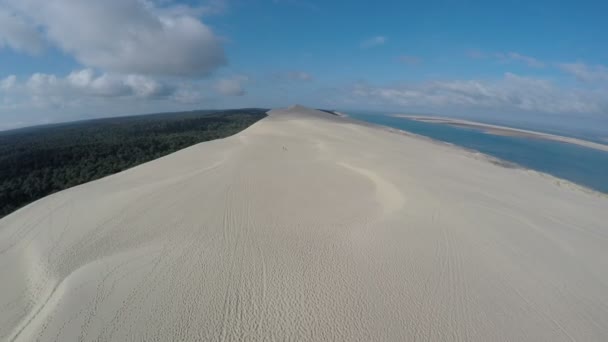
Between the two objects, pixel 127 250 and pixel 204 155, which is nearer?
pixel 127 250

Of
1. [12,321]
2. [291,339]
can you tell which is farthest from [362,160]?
[12,321]

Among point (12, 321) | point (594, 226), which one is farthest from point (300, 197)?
point (594, 226)

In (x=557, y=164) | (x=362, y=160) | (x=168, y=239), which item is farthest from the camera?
(x=557, y=164)

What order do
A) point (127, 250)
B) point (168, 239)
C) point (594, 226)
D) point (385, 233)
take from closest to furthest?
1. point (127, 250)
2. point (168, 239)
3. point (385, 233)
4. point (594, 226)

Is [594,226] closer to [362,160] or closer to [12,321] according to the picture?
[362,160]

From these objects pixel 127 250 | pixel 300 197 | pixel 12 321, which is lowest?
pixel 12 321

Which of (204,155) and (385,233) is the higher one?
(204,155)
